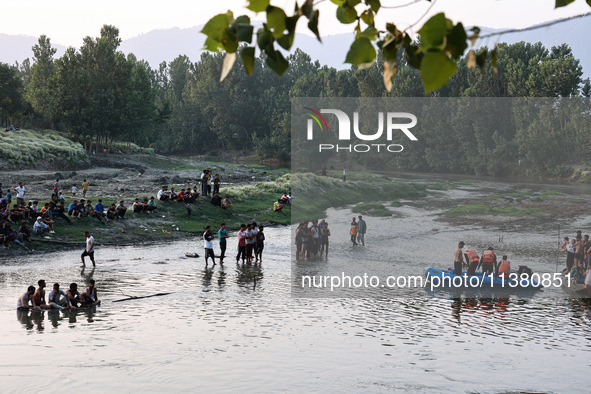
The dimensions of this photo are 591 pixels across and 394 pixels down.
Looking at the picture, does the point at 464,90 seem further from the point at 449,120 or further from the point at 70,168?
the point at 70,168

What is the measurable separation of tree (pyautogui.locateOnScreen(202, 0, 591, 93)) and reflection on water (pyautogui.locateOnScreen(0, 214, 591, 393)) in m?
11.5

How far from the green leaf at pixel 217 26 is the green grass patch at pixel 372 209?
4280cm

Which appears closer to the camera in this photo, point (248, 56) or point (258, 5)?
point (258, 5)

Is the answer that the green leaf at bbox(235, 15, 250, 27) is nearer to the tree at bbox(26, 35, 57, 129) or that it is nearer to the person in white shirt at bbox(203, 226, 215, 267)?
the person in white shirt at bbox(203, 226, 215, 267)

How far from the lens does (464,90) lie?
66938 mm

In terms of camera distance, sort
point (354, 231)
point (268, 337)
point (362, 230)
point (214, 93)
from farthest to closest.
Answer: point (214, 93) → point (362, 230) → point (354, 231) → point (268, 337)

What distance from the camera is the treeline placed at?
64.8 meters

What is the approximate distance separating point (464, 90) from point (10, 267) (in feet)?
168

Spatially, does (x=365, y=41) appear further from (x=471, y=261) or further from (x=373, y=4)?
(x=471, y=261)

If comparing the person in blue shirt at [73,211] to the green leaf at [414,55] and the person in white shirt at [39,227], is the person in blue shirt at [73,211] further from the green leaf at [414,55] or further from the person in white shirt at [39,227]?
the green leaf at [414,55]

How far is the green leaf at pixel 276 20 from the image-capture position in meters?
3.56

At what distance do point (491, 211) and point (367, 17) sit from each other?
140 ft

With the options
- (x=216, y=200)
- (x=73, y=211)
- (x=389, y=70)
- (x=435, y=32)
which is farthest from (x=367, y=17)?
(x=216, y=200)

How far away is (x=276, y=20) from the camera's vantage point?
3.56 m
